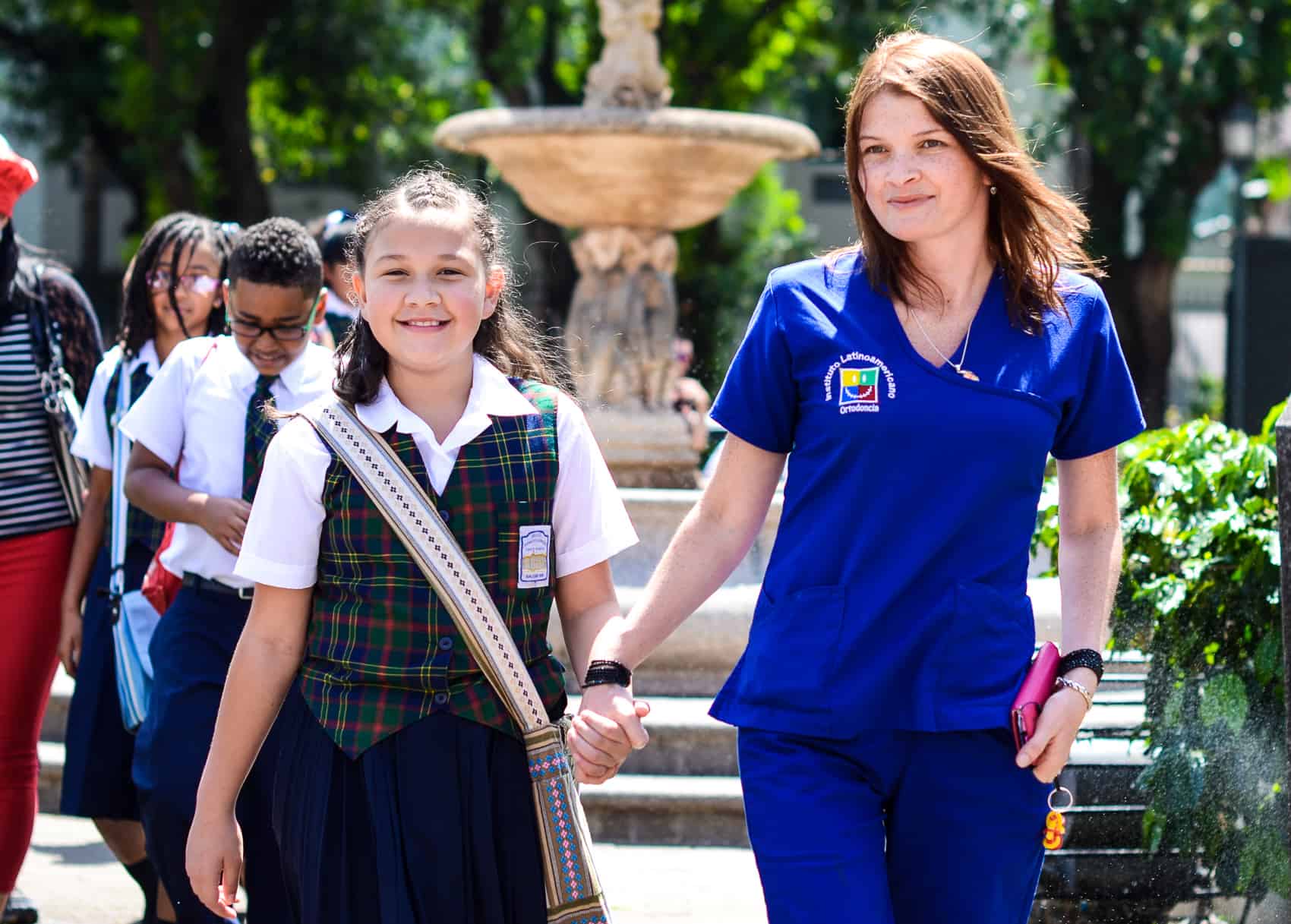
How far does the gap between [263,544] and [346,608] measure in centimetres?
17

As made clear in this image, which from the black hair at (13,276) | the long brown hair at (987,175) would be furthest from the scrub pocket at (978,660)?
the black hair at (13,276)

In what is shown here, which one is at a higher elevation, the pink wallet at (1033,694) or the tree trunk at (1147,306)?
the tree trunk at (1147,306)

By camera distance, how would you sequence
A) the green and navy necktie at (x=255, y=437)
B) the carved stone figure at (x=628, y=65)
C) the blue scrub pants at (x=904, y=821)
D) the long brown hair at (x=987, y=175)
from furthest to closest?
the carved stone figure at (x=628, y=65) → the green and navy necktie at (x=255, y=437) → the long brown hair at (x=987, y=175) → the blue scrub pants at (x=904, y=821)

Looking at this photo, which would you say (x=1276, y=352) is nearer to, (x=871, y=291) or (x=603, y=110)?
(x=603, y=110)

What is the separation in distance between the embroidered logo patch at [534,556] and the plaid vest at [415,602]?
0.01m

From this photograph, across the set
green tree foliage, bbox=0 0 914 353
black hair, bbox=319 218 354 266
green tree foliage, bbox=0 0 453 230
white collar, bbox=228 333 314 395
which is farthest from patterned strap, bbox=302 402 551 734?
green tree foliage, bbox=0 0 453 230

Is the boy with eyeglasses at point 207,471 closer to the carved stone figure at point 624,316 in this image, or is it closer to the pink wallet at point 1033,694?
the pink wallet at point 1033,694

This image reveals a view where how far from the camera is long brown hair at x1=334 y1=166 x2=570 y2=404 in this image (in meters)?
2.86

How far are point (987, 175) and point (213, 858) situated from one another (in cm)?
164

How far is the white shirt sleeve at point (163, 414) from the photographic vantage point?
13.3 feet

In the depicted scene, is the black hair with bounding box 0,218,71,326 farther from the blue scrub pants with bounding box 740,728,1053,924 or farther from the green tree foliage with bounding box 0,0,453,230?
the green tree foliage with bounding box 0,0,453,230

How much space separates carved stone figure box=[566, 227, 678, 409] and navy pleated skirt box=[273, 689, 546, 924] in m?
6.41

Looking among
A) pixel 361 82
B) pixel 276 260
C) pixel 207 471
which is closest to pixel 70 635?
pixel 207 471

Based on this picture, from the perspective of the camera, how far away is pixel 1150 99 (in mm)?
17109
